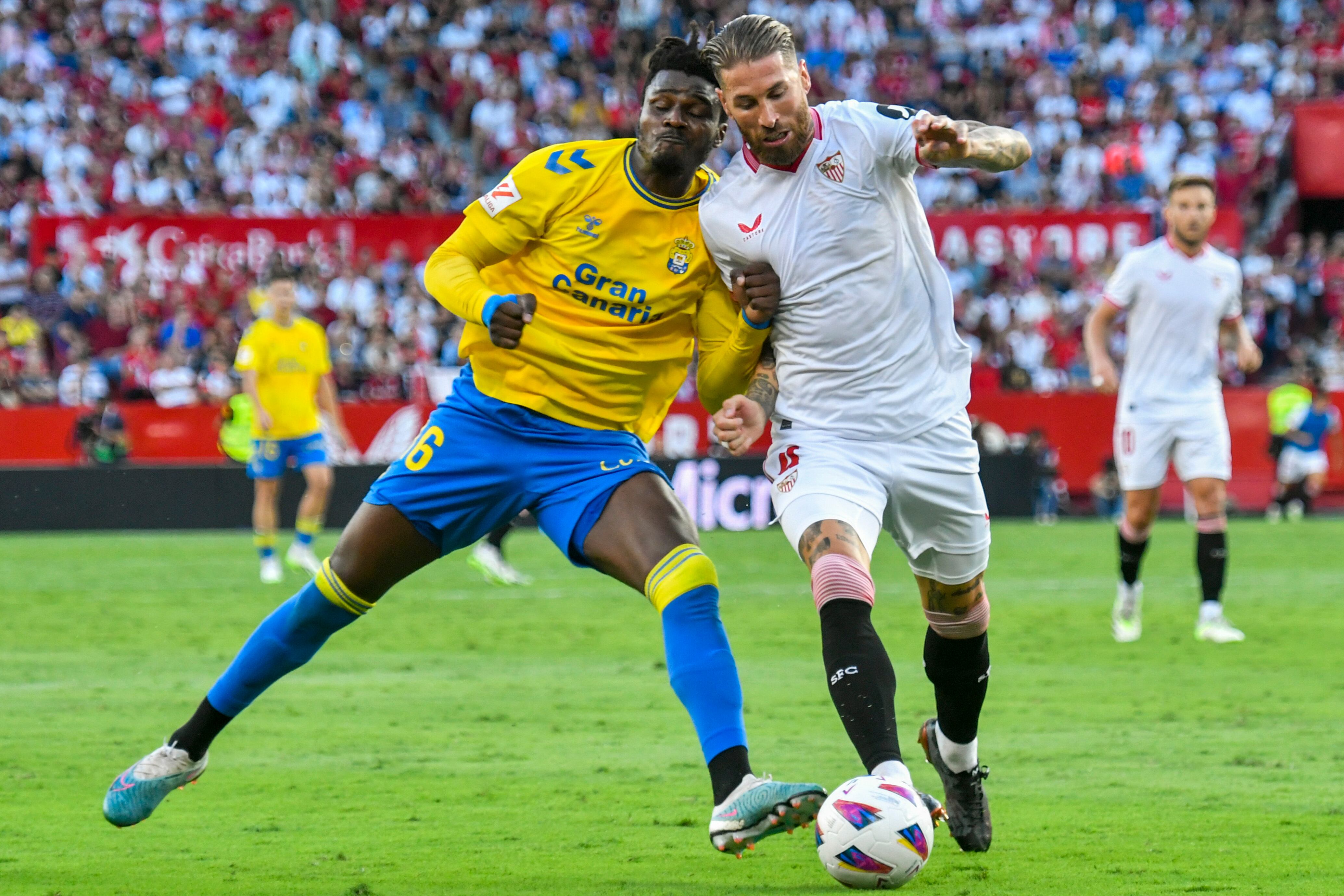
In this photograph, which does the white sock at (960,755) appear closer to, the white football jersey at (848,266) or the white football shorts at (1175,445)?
the white football jersey at (848,266)

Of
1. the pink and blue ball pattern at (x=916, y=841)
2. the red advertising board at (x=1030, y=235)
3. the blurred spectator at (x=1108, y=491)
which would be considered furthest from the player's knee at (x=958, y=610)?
the red advertising board at (x=1030, y=235)

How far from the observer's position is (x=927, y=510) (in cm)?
484

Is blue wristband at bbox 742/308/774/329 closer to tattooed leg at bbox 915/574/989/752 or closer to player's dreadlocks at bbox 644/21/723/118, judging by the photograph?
player's dreadlocks at bbox 644/21/723/118

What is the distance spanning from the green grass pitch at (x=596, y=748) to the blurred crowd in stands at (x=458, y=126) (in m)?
10.9

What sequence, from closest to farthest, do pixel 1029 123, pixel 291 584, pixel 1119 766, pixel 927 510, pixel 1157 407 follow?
pixel 927 510 < pixel 1119 766 < pixel 1157 407 < pixel 291 584 < pixel 1029 123

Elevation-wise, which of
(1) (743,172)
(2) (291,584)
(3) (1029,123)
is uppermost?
(1) (743,172)

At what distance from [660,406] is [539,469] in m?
0.50

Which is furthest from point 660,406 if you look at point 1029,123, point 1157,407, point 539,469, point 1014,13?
point 1014,13

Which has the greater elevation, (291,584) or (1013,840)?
(1013,840)

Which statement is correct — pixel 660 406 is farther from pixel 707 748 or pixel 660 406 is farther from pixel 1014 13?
pixel 1014 13

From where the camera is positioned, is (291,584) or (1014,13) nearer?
(291,584)

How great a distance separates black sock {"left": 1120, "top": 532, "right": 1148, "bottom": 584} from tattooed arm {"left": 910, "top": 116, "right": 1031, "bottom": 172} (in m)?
5.68

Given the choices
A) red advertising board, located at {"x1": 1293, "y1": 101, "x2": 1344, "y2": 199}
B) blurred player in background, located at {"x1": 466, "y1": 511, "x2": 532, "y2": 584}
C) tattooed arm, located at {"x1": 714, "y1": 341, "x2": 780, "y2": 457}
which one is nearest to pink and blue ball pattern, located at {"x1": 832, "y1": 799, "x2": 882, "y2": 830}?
tattooed arm, located at {"x1": 714, "y1": 341, "x2": 780, "y2": 457}

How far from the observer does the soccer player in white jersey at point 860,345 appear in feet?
15.5
